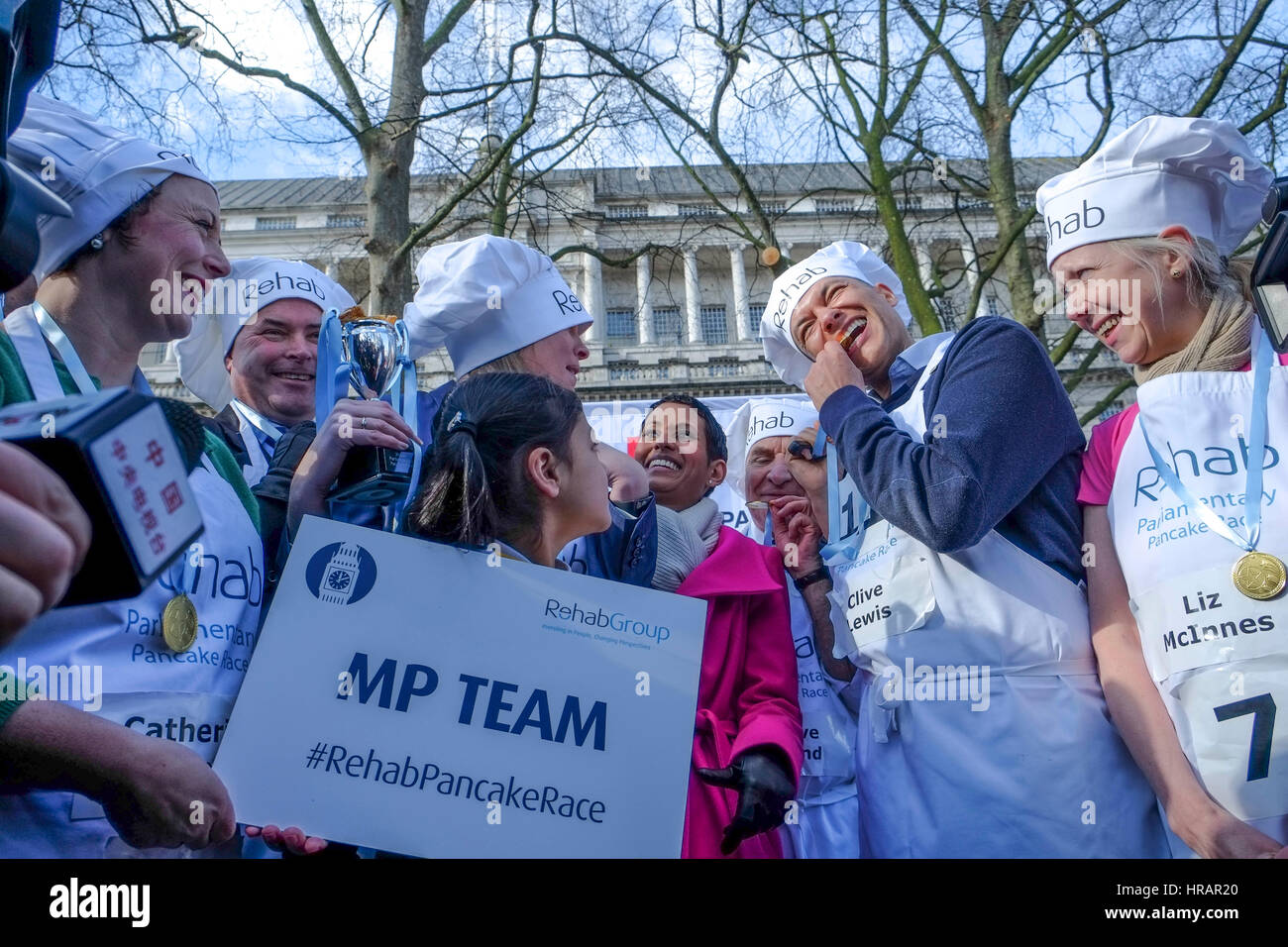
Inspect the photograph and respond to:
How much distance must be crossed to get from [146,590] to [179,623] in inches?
22.1

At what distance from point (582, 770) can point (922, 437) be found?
1175 mm

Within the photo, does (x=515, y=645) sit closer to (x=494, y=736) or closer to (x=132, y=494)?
(x=494, y=736)

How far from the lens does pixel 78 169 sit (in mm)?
2324

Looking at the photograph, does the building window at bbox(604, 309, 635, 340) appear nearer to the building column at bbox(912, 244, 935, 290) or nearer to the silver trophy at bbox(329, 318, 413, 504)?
the building column at bbox(912, 244, 935, 290)

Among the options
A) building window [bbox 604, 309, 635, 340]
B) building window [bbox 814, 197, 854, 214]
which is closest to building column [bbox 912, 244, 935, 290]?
building window [bbox 814, 197, 854, 214]

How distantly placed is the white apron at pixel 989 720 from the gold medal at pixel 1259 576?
0.36m

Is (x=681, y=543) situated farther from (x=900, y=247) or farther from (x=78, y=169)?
(x=900, y=247)

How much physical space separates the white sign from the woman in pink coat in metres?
0.26

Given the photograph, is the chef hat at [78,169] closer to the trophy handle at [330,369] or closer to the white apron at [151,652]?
the white apron at [151,652]

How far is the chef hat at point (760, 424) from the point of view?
13.0ft

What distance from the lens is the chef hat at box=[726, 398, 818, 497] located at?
3967 millimetres

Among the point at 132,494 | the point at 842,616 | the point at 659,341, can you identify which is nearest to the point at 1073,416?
the point at 842,616

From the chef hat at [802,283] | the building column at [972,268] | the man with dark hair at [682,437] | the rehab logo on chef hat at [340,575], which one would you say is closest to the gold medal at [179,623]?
the rehab logo on chef hat at [340,575]

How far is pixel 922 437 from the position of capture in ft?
8.41
